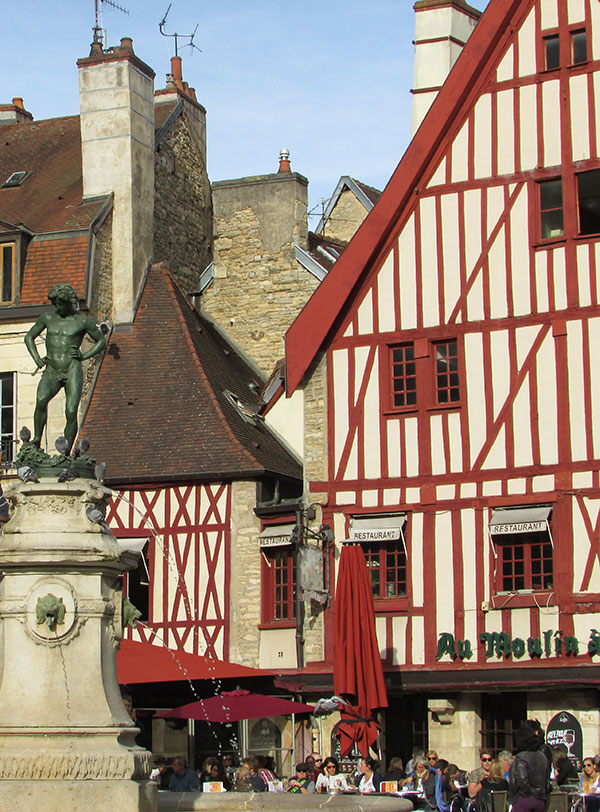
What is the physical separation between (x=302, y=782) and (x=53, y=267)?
10.5 m

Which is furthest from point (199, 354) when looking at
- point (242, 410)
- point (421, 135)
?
point (421, 135)

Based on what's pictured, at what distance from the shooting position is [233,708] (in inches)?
694

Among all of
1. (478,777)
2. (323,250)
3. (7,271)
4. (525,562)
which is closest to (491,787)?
(478,777)

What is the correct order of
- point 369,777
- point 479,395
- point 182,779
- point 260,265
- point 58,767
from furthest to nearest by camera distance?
point 260,265 < point 479,395 < point 369,777 < point 182,779 < point 58,767

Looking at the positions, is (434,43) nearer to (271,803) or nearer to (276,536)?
(276,536)

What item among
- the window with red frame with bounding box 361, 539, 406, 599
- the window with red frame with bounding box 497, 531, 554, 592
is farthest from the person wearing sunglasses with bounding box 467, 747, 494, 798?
the window with red frame with bounding box 361, 539, 406, 599

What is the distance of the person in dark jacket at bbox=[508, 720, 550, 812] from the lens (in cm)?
1199

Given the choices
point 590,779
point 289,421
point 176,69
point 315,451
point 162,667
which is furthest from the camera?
point 176,69

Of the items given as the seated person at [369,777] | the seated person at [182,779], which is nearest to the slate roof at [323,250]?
the seated person at [369,777]

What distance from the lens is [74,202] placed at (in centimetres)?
2556

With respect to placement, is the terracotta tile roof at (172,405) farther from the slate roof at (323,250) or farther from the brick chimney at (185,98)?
the brick chimney at (185,98)

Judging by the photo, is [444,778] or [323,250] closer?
[444,778]

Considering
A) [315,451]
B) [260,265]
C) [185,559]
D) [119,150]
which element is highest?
[119,150]

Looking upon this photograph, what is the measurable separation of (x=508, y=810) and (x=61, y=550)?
4191 millimetres
